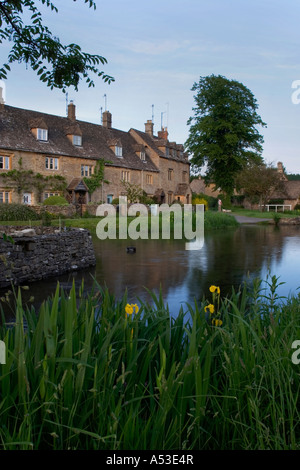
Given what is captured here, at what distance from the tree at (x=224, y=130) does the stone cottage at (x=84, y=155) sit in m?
4.73

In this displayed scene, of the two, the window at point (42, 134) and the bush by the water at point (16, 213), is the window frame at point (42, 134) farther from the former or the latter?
the bush by the water at point (16, 213)

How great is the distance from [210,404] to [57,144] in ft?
136

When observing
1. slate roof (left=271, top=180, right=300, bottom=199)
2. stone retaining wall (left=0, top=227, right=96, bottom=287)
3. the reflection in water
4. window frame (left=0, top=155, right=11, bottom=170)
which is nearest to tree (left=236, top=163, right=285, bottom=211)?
slate roof (left=271, top=180, right=300, bottom=199)

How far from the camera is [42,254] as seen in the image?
41.2 ft

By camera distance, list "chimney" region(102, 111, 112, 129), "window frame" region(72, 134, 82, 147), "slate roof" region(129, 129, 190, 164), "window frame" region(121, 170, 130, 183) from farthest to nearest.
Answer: "slate roof" region(129, 129, 190, 164) < "chimney" region(102, 111, 112, 129) < "window frame" region(121, 170, 130, 183) < "window frame" region(72, 134, 82, 147)

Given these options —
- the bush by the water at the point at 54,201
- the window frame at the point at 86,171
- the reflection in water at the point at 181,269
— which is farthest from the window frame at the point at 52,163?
the reflection in water at the point at 181,269

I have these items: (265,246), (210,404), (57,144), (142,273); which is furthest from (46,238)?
(57,144)

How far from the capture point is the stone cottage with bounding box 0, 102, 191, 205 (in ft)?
127

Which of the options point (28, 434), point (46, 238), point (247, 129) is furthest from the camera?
point (247, 129)

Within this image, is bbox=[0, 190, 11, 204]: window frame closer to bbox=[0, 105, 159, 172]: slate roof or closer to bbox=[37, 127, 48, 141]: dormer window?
bbox=[0, 105, 159, 172]: slate roof

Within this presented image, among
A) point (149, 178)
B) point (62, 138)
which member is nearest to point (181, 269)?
point (62, 138)

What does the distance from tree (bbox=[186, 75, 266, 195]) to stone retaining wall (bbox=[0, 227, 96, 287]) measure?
144 ft

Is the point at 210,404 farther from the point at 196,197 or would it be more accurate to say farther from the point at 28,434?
the point at 196,197

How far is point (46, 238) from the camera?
12.8 m
